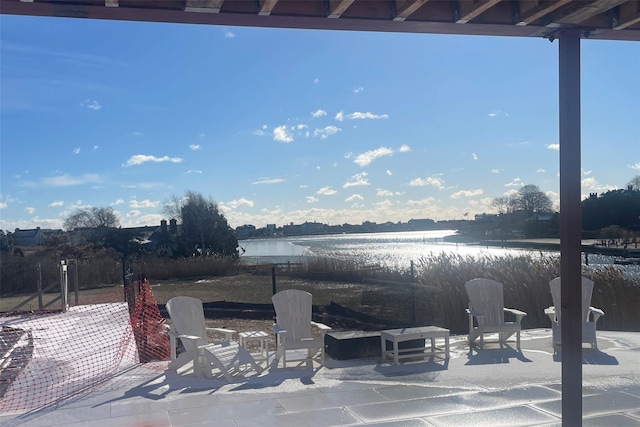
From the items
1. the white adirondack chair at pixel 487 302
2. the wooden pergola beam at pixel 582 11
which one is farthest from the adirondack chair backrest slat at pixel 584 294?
the wooden pergola beam at pixel 582 11

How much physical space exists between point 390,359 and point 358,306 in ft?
17.7

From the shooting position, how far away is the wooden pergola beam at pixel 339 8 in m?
2.72

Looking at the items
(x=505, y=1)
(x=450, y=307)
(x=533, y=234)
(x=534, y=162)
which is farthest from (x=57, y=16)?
(x=533, y=234)

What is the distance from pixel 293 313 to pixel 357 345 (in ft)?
2.73

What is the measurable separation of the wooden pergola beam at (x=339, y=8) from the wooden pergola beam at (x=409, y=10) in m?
0.29

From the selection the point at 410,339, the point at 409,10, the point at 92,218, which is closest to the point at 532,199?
the point at 410,339

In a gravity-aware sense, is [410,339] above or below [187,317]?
below

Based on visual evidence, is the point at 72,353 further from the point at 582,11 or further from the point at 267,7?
the point at 582,11

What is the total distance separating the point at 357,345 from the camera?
666cm

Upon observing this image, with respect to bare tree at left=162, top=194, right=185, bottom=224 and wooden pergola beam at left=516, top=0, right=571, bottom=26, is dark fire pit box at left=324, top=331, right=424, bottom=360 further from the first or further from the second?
bare tree at left=162, top=194, right=185, bottom=224

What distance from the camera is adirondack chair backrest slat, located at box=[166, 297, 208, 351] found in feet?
20.0

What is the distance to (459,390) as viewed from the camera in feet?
16.9

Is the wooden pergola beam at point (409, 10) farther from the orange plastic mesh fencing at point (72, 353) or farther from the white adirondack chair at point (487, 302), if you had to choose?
the white adirondack chair at point (487, 302)

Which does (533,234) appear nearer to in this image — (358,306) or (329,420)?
(358,306)
